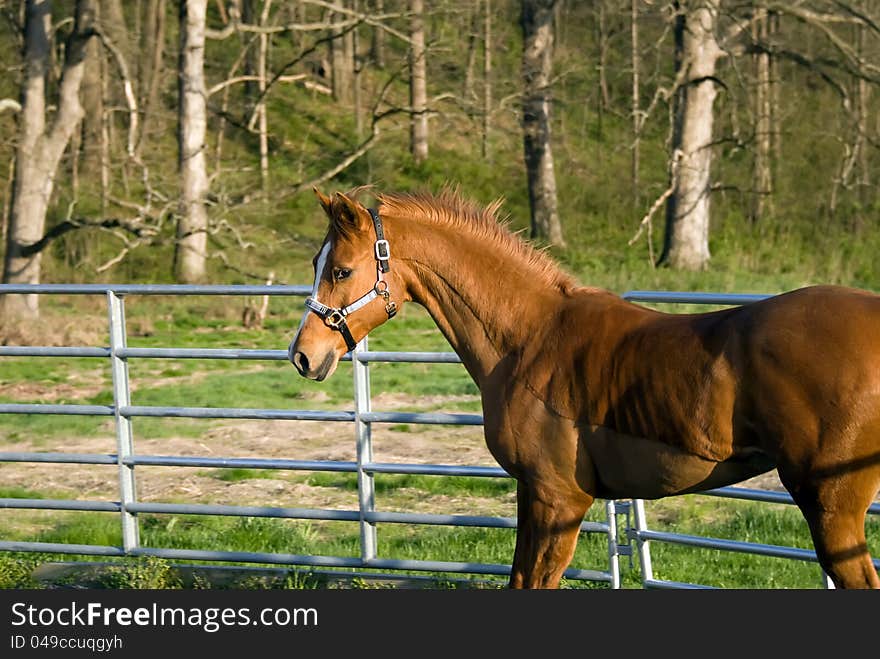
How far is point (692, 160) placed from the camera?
2084cm

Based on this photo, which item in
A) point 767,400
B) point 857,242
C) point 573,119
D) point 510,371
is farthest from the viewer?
point 573,119

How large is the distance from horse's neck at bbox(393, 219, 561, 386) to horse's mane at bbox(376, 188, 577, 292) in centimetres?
4

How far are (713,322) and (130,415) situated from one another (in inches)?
143

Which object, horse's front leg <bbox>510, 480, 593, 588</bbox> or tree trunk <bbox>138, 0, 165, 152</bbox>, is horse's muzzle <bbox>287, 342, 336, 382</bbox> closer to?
horse's front leg <bbox>510, 480, 593, 588</bbox>

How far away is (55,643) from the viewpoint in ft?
14.9

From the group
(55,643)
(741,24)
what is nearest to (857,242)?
(741,24)

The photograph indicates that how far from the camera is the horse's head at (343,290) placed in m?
4.57

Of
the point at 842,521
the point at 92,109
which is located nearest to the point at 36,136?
the point at 92,109

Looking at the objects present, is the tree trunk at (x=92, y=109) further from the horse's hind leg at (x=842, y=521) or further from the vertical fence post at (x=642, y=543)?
the horse's hind leg at (x=842, y=521)

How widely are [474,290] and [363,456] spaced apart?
1.67m

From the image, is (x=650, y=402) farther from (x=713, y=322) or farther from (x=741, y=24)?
(x=741, y=24)

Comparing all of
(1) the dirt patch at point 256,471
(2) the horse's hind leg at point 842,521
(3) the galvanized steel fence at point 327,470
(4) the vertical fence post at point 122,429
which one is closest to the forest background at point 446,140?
(1) the dirt patch at point 256,471

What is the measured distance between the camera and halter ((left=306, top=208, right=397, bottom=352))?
4.59 meters

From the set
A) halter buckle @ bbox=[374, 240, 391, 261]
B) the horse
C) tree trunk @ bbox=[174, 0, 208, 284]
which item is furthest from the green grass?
tree trunk @ bbox=[174, 0, 208, 284]
